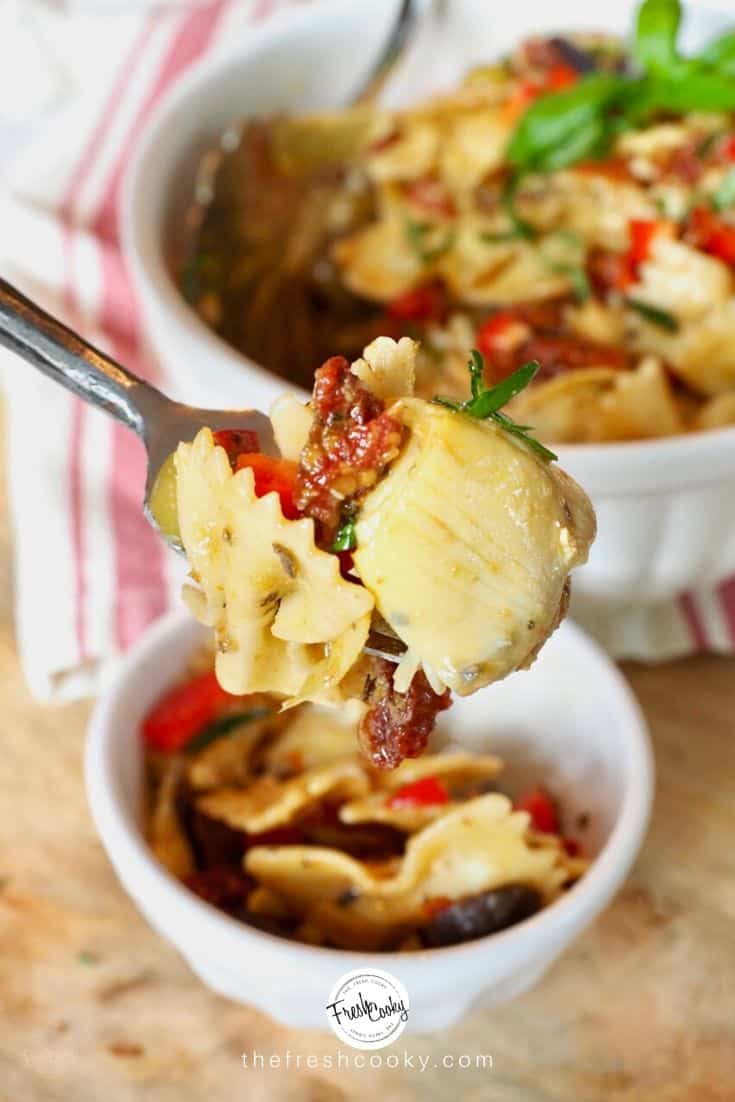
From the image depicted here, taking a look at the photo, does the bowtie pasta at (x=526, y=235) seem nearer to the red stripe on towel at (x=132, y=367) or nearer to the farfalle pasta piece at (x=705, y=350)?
the farfalle pasta piece at (x=705, y=350)

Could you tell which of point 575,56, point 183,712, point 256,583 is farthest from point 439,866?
point 575,56

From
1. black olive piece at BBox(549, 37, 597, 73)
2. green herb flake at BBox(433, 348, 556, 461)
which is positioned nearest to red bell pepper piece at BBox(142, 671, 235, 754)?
green herb flake at BBox(433, 348, 556, 461)

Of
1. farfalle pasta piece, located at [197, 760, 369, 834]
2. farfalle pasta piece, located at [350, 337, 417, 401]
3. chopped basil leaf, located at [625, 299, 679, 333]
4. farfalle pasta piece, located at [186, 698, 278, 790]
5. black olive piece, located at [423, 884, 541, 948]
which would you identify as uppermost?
farfalle pasta piece, located at [350, 337, 417, 401]

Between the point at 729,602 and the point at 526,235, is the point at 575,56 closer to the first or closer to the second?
the point at 526,235

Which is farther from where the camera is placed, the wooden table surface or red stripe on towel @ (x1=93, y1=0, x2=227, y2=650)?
red stripe on towel @ (x1=93, y1=0, x2=227, y2=650)

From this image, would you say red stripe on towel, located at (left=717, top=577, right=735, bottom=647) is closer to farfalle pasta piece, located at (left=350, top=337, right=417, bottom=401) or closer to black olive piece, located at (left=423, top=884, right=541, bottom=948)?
black olive piece, located at (left=423, top=884, right=541, bottom=948)

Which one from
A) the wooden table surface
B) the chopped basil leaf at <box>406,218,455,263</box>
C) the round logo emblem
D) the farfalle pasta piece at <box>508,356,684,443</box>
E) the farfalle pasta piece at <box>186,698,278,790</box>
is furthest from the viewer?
the chopped basil leaf at <box>406,218,455,263</box>

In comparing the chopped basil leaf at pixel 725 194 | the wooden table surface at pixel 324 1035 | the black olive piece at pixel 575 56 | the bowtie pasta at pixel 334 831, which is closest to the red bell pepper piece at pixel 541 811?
the bowtie pasta at pixel 334 831
